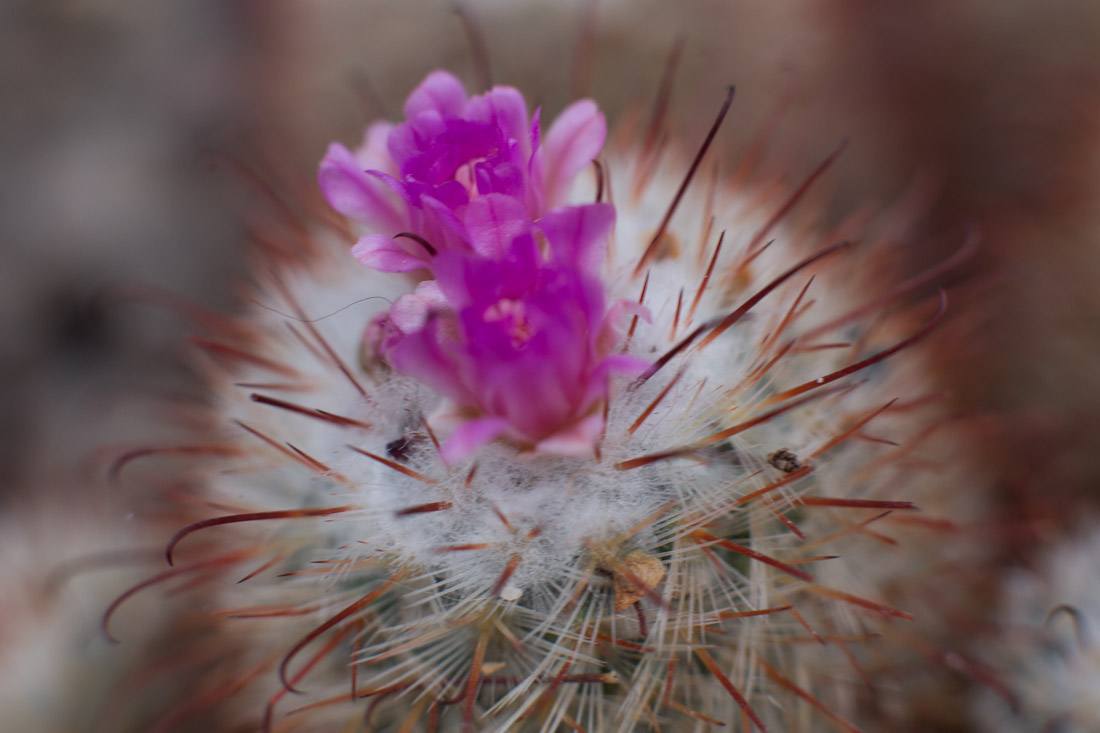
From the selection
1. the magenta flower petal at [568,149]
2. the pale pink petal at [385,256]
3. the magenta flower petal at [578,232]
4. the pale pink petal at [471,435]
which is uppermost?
the magenta flower petal at [568,149]

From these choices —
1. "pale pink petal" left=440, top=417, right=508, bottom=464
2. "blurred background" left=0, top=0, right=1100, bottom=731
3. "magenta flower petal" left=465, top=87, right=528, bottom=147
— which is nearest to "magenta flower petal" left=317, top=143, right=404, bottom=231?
"magenta flower petal" left=465, top=87, right=528, bottom=147

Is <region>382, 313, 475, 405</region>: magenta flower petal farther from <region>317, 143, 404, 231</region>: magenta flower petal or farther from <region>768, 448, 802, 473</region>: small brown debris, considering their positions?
<region>768, 448, 802, 473</region>: small brown debris

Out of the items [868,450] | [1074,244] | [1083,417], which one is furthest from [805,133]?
[868,450]

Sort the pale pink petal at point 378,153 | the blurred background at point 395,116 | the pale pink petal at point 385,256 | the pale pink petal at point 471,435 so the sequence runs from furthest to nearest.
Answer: the blurred background at point 395,116, the pale pink petal at point 378,153, the pale pink petal at point 385,256, the pale pink petal at point 471,435

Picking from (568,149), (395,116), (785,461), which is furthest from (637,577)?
(395,116)

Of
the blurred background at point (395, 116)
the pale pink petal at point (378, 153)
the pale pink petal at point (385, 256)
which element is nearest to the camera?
the pale pink petal at point (385, 256)

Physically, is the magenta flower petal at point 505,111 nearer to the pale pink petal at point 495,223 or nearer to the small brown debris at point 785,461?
the pale pink petal at point 495,223

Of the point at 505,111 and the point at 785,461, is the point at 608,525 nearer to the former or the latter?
the point at 785,461

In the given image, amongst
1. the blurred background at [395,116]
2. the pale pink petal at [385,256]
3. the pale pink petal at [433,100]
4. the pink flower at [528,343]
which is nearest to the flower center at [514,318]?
the pink flower at [528,343]
